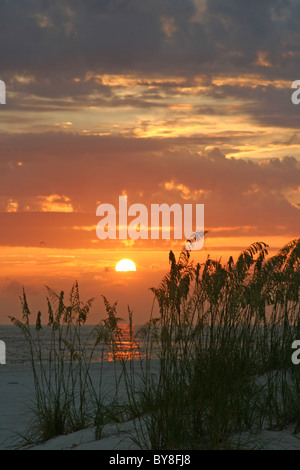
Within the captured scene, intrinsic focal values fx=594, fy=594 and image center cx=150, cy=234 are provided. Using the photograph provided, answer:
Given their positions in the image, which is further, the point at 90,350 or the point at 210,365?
the point at 90,350

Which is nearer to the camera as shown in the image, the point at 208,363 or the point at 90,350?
the point at 208,363

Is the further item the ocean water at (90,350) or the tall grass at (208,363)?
the ocean water at (90,350)

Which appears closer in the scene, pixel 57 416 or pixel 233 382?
pixel 233 382

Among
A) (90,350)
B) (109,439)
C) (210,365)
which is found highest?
(210,365)

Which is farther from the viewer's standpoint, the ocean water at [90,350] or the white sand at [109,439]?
the ocean water at [90,350]

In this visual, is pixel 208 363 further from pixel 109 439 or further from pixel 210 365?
pixel 109 439

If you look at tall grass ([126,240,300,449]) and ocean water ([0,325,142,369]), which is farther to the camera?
ocean water ([0,325,142,369])

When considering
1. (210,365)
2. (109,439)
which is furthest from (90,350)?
(210,365)

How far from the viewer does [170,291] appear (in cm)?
635

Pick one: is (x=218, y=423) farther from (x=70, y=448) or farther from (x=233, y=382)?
(x=70, y=448)

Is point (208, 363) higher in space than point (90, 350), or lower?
higher
